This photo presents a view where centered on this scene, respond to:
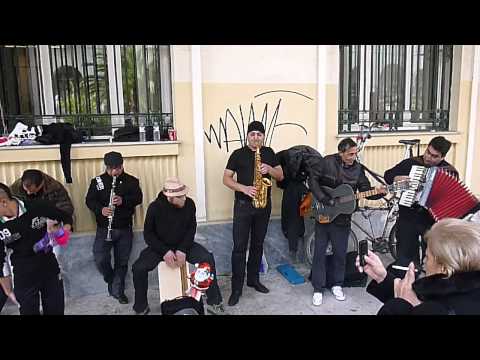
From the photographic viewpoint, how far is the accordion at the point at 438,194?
3750mm

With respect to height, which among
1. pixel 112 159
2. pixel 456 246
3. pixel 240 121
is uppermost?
pixel 240 121

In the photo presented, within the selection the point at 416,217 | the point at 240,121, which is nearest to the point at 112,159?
the point at 240,121

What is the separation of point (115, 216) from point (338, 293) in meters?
2.45

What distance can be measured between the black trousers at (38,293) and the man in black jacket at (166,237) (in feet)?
2.80

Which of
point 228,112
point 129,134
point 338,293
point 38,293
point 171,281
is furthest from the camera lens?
point 228,112

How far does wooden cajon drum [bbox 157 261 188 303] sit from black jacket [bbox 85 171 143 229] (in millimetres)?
779

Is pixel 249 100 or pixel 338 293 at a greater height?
pixel 249 100

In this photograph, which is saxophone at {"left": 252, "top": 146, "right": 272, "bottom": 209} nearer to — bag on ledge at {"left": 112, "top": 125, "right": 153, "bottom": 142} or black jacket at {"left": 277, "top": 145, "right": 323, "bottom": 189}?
black jacket at {"left": 277, "top": 145, "right": 323, "bottom": 189}

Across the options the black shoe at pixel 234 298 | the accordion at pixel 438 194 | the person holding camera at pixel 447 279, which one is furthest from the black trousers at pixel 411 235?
the person holding camera at pixel 447 279

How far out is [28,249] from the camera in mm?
3211

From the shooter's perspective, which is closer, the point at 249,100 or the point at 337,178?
the point at 337,178

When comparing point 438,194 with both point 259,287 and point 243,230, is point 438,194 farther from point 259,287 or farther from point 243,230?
point 259,287

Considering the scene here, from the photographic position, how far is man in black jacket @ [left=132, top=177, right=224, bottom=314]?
13.7 feet
